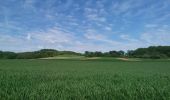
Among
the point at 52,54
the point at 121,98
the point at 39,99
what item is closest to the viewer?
the point at 39,99

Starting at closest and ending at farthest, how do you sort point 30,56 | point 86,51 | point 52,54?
1. point 30,56
2. point 52,54
3. point 86,51

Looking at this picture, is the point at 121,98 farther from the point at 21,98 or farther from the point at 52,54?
the point at 52,54

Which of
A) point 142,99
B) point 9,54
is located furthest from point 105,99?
point 9,54

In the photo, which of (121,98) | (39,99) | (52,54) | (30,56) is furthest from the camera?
(52,54)

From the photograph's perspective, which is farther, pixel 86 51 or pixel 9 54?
pixel 86 51

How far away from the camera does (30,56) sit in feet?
328

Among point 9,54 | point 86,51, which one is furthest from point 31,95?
point 86,51

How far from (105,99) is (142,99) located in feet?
3.73

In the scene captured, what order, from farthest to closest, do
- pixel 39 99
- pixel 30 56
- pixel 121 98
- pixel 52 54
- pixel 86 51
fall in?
pixel 86 51, pixel 52 54, pixel 30 56, pixel 121 98, pixel 39 99

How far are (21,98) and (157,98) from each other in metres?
4.14

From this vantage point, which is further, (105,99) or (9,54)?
(9,54)

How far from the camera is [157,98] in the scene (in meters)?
6.57

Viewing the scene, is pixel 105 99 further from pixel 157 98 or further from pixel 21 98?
pixel 21 98

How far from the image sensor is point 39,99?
6.10m
